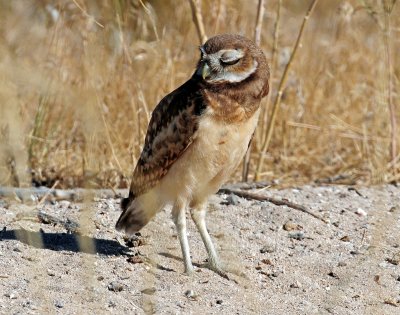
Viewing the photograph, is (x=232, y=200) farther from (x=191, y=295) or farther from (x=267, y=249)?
(x=191, y=295)

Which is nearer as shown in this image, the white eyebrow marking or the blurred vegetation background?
the white eyebrow marking

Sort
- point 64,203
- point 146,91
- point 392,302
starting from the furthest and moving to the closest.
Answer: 1. point 146,91
2. point 64,203
3. point 392,302

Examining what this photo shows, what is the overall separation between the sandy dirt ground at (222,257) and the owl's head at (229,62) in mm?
1005

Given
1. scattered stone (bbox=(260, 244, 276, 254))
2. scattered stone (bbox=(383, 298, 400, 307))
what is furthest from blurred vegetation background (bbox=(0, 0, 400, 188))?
scattered stone (bbox=(383, 298, 400, 307))

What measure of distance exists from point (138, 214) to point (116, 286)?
0.70 meters

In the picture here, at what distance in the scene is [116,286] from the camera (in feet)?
14.9

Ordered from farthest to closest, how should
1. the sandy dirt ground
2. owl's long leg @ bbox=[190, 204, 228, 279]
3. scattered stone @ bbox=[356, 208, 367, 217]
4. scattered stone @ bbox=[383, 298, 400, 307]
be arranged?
scattered stone @ bbox=[356, 208, 367, 217] < owl's long leg @ bbox=[190, 204, 228, 279] < scattered stone @ bbox=[383, 298, 400, 307] < the sandy dirt ground

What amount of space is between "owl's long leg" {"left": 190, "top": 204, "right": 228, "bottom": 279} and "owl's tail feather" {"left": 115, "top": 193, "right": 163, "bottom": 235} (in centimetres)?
22

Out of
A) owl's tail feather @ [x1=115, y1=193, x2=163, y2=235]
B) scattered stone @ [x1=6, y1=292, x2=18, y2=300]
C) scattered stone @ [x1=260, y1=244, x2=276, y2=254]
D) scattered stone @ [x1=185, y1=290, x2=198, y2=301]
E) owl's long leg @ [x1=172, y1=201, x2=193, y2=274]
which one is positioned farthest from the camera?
scattered stone @ [x1=260, y1=244, x2=276, y2=254]

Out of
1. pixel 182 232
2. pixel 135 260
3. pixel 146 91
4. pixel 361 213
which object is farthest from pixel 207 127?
pixel 146 91

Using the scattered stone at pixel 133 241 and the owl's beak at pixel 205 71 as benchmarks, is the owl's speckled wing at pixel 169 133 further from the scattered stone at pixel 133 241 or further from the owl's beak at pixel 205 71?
the scattered stone at pixel 133 241

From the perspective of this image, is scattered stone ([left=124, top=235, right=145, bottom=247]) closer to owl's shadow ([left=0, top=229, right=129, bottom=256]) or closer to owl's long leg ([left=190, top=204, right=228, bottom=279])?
owl's shadow ([left=0, top=229, right=129, bottom=256])

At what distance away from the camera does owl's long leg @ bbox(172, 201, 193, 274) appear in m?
4.92

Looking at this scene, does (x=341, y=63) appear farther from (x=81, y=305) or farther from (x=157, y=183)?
(x=81, y=305)
